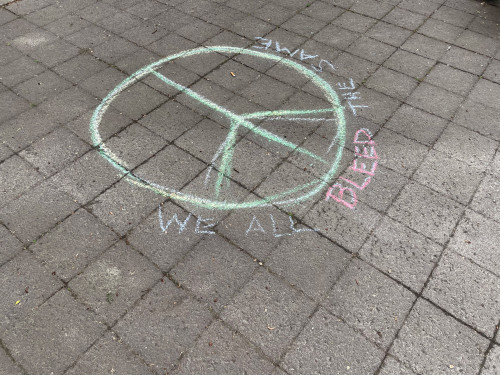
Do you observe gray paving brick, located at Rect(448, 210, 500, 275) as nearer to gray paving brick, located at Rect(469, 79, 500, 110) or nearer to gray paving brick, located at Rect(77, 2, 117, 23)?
gray paving brick, located at Rect(469, 79, 500, 110)

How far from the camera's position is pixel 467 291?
3.18 metres

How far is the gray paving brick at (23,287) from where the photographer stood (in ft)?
9.90

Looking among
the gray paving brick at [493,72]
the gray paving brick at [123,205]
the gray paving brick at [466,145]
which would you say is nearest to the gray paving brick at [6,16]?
the gray paving brick at [123,205]

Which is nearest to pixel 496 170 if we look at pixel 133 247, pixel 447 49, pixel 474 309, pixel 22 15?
pixel 474 309

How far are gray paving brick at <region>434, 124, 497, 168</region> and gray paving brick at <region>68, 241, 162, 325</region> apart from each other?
3.40 metres

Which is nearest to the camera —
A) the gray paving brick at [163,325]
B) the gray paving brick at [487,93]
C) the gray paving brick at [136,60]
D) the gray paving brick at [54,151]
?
the gray paving brick at [163,325]

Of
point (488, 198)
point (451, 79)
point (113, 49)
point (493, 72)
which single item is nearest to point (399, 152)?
point (488, 198)

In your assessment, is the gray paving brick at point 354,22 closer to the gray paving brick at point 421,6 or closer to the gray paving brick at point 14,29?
the gray paving brick at point 421,6

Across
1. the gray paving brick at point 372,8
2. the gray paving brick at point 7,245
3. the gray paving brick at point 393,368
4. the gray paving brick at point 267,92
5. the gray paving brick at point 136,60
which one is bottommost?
the gray paving brick at point 393,368

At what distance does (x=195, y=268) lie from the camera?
3.29 meters

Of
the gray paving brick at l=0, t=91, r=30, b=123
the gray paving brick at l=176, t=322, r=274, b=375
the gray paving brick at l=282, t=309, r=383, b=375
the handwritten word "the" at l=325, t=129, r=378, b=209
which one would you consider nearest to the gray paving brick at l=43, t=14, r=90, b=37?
the gray paving brick at l=0, t=91, r=30, b=123

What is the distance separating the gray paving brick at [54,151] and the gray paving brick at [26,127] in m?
0.11

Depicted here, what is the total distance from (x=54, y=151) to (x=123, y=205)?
117cm

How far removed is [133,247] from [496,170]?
3.81m
